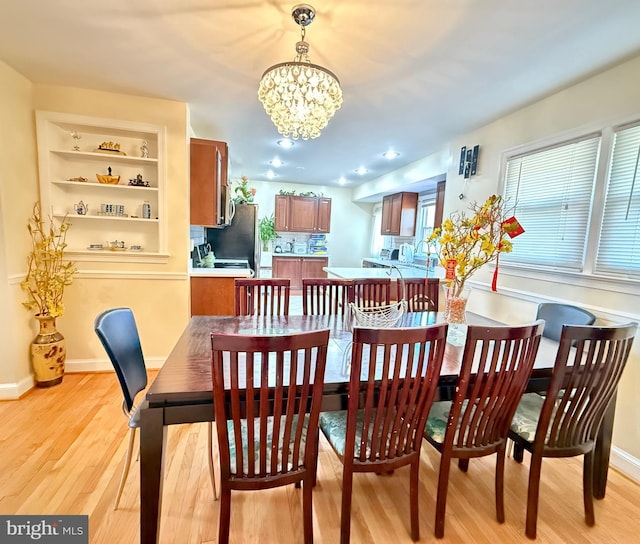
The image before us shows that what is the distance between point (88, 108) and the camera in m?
2.63

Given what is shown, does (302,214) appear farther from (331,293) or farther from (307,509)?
(307,509)

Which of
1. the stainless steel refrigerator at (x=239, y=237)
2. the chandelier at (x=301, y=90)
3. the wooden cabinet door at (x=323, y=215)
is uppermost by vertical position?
the chandelier at (x=301, y=90)

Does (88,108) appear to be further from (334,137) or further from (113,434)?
(113,434)

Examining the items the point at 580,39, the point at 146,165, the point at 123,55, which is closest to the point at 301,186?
the point at 146,165

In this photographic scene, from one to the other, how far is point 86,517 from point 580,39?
11.4ft

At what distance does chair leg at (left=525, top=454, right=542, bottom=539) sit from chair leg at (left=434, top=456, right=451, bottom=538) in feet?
1.32

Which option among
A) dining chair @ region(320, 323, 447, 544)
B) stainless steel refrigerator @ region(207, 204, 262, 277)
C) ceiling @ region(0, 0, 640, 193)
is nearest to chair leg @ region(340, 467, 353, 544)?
dining chair @ region(320, 323, 447, 544)

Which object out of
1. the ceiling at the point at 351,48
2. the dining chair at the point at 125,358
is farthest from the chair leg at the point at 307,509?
the ceiling at the point at 351,48

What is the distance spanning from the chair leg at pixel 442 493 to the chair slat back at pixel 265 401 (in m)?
0.60

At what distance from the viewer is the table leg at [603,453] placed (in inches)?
63.1

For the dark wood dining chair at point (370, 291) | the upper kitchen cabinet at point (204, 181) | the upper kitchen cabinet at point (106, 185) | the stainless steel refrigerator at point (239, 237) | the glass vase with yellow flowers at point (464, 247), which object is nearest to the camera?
the glass vase with yellow flowers at point (464, 247)

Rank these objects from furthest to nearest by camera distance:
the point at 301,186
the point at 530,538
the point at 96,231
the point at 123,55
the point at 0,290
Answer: the point at 301,186
the point at 96,231
the point at 0,290
the point at 123,55
the point at 530,538

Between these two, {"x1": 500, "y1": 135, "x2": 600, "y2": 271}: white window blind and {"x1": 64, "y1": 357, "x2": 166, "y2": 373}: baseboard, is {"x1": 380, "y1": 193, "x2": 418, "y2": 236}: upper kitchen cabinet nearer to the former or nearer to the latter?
{"x1": 500, "y1": 135, "x2": 600, "y2": 271}: white window blind

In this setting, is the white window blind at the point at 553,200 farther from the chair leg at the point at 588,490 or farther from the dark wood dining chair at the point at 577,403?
the chair leg at the point at 588,490
